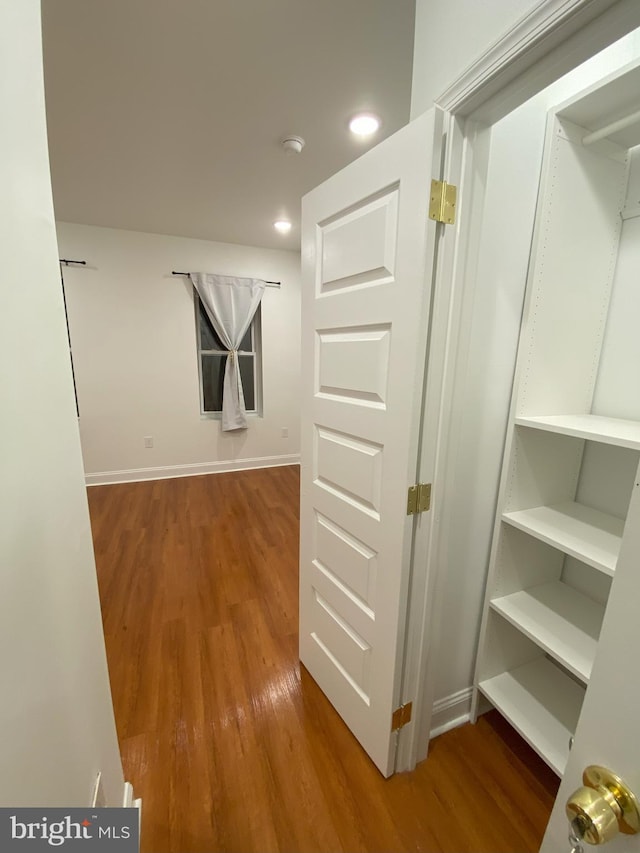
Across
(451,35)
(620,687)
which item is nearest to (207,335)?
(451,35)

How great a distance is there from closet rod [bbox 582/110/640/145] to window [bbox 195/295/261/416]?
11.5 feet

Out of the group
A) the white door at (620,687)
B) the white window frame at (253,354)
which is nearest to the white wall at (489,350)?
the white door at (620,687)

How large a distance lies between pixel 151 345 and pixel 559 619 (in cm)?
403

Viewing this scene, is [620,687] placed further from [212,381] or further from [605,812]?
[212,381]

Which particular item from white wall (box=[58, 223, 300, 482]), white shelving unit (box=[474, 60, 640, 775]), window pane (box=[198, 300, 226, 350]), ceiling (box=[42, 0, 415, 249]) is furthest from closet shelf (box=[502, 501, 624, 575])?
window pane (box=[198, 300, 226, 350])

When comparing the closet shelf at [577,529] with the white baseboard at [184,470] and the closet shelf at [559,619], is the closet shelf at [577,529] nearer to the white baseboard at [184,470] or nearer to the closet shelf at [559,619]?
the closet shelf at [559,619]

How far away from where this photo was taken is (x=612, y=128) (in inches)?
38.0

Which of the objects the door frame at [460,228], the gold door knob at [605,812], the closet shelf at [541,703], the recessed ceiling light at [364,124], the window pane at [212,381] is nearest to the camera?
the gold door knob at [605,812]

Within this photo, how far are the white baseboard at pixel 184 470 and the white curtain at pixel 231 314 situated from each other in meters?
0.51

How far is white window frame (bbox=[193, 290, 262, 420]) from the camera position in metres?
3.90

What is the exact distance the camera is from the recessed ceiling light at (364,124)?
1.78 m

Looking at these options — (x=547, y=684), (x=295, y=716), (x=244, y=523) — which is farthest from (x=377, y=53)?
(x=244, y=523)

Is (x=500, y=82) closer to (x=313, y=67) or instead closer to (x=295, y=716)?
(x=313, y=67)

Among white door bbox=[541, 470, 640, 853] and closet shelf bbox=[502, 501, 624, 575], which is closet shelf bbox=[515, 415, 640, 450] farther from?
white door bbox=[541, 470, 640, 853]
